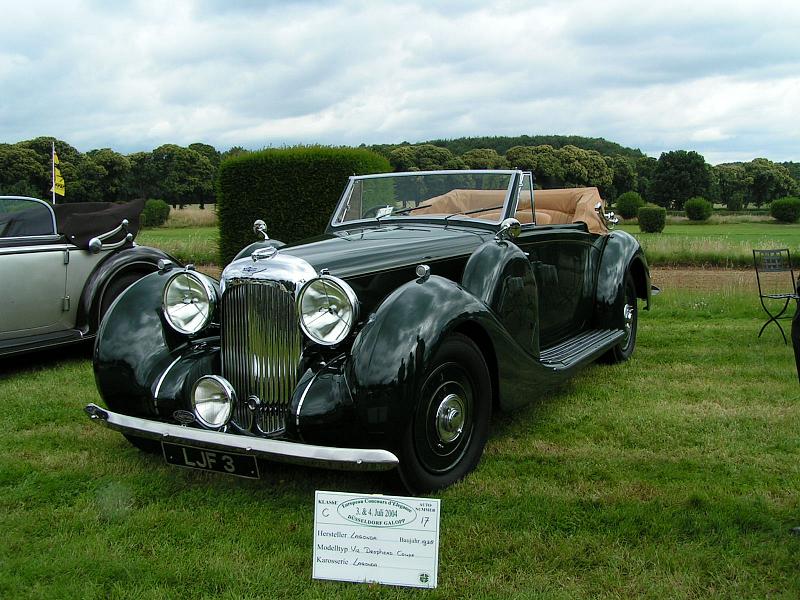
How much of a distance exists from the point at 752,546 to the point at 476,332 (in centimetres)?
157

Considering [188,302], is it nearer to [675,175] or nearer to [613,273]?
[613,273]

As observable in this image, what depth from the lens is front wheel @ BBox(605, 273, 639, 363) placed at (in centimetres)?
611

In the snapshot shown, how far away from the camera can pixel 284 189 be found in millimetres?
11836

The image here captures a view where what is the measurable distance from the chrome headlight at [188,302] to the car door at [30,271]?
3009mm

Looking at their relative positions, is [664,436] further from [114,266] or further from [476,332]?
[114,266]

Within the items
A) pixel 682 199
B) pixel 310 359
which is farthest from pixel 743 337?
pixel 682 199

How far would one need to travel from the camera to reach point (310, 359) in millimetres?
3387

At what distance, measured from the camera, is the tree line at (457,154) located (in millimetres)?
38375

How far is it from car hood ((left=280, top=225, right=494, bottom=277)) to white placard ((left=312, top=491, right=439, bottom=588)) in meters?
1.30

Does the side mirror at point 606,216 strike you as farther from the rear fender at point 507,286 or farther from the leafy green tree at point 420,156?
the leafy green tree at point 420,156

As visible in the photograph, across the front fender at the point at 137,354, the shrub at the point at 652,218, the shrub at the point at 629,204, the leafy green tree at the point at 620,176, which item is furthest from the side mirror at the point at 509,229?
the leafy green tree at the point at 620,176

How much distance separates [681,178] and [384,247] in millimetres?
54428

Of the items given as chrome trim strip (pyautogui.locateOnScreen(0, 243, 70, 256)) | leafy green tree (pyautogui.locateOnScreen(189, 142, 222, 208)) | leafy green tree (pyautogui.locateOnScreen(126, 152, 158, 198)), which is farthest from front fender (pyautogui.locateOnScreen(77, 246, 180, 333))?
leafy green tree (pyautogui.locateOnScreen(189, 142, 222, 208))

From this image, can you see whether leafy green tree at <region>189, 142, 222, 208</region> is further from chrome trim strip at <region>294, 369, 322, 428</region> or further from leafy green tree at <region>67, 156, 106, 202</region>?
chrome trim strip at <region>294, 369, 322, 428</region>
